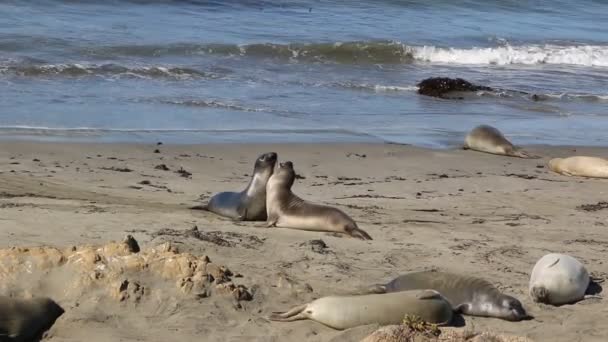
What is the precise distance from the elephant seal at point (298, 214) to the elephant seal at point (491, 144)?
3.76 m

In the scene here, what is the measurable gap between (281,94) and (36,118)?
13.0 ft

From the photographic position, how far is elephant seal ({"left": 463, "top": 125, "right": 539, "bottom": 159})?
35.8ft

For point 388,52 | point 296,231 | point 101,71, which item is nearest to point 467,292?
point 296,231

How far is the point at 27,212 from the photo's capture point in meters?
6.39

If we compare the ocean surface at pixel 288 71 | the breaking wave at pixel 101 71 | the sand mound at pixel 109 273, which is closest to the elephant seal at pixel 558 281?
the sand mound at pixel 109 273

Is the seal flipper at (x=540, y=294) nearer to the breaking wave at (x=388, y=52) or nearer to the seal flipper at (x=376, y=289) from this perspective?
the seal flipper at (x=376, y=289)

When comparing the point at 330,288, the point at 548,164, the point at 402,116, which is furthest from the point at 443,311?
the point at 402,116

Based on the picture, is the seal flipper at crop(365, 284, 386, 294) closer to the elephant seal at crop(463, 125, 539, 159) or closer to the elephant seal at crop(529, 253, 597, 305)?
the elephant seal at crop(529, 253, 597, 305)

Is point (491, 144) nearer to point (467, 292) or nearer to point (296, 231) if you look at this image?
point (296, 231)

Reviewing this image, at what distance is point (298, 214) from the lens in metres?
7.14

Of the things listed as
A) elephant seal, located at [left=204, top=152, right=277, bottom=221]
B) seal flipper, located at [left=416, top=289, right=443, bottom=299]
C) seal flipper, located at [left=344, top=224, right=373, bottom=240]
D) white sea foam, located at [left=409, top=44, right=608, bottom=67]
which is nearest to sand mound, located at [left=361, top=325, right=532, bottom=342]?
seal flipper, located at [left=416, top=289, right=443, bottom=299]

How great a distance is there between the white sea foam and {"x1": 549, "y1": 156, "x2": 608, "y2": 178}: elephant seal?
9.59m

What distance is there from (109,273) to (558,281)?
2.34 meters

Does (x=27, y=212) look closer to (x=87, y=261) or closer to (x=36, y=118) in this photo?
(x=87, y=261)
